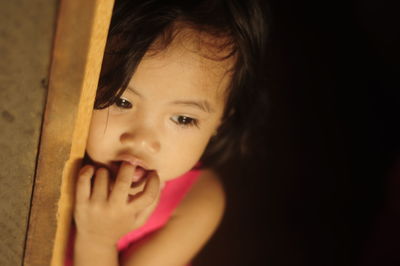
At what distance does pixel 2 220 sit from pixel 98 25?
28 cm

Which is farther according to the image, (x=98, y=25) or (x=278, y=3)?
(x=278, y=3)

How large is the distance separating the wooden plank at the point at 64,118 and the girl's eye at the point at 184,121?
25 cm

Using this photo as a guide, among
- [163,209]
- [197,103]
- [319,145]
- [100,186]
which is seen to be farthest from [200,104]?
[319,145]

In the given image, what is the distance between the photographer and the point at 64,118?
0.48m

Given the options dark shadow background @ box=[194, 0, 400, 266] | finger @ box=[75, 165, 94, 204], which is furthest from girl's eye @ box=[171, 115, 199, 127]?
dark shadow background @ box=[194, 0, 400, 266]

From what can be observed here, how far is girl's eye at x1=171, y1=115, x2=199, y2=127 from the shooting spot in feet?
2.61

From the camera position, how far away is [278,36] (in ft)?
5.50

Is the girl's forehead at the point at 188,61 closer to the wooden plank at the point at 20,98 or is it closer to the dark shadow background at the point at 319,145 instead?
the wooden plank at the point at 20,98

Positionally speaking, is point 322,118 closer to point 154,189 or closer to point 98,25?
point 154,189

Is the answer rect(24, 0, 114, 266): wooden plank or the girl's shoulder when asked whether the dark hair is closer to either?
rect(24, 0, 114, 266): wooden plank

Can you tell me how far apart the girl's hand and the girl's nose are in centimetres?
4

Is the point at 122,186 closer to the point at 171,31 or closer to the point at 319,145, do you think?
the point at 171,31

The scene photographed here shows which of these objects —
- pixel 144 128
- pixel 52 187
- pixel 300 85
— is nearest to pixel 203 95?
pixel 144 128

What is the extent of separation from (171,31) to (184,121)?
7.1 inches
